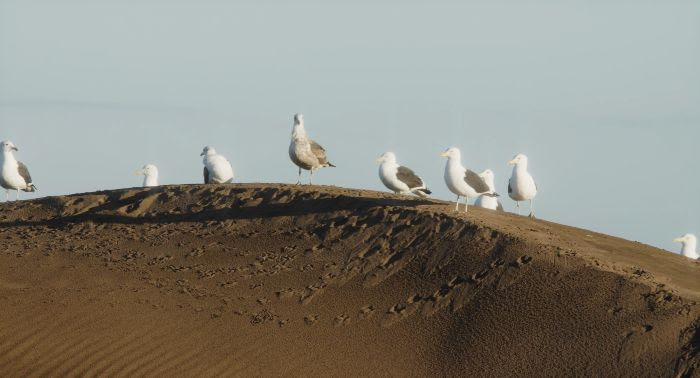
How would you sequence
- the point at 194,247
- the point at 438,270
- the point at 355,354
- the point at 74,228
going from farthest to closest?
1. the point at 74,228
2. the point at 194,247
3. the point at 438,270
4. the point at 355,354

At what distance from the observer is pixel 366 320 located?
20531 mm

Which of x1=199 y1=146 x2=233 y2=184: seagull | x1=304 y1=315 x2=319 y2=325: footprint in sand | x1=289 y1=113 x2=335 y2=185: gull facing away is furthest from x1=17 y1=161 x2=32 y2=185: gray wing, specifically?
x1=304 y1=315 x2=319 y2=325: footprint in sand

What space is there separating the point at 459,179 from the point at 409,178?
4.01 metres

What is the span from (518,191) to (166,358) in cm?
999

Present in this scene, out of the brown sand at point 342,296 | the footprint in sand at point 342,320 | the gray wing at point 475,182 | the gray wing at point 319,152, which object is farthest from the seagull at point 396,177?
the footprint in sand at point 342,320

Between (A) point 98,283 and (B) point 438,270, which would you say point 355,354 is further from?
(A) point 98,283

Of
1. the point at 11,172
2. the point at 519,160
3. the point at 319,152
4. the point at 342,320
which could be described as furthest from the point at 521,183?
the point at 11,172

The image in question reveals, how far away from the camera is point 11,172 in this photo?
3134 centimetres

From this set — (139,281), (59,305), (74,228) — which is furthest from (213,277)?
(74,228)

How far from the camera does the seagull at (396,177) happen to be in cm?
2820

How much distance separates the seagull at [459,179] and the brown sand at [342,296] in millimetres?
523

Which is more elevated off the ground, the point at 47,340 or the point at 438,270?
the point at 438,270

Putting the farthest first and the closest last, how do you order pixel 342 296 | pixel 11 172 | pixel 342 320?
1. pixel 11 172
2. pixel 342 296
3. pixel 342 320

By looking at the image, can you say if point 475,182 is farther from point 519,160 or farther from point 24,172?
point 24,172
